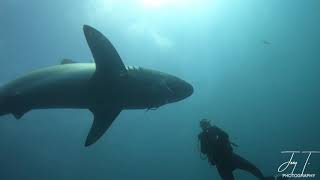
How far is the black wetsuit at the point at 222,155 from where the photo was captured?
9.85 m

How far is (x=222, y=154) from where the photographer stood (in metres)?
10.2

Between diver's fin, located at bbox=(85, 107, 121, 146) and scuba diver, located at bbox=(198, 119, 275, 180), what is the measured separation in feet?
10.1

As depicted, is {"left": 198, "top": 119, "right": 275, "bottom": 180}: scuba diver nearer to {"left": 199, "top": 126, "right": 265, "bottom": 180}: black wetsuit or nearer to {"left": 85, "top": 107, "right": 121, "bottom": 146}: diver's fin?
{"left": 199, "top": 126, "right": 265, "bottom": 180}: black wetsuit

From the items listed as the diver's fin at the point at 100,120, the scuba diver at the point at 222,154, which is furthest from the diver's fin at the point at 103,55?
the scuba diver at the point at 222,154

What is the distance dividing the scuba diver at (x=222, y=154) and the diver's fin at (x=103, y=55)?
377cm

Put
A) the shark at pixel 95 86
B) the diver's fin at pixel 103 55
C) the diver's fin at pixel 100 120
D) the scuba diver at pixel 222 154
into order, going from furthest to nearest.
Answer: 1. the scuba diver at pixel 222 154
2. the diver's fin at pixel 100 120
3. the shark at pixel 95 86
4. the diver's fin at pixel 103 55

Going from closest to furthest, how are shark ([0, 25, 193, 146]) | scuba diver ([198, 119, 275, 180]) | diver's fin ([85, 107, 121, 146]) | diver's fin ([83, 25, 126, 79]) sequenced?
diver's fin ([83, 25, 126, 79]) < shark ([0, 25, 193, 146]) < diver's fin ([85, 107, 121, 146]) < scuba diver ([198, 119, 275, 180])

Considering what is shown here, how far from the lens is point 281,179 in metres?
9.45

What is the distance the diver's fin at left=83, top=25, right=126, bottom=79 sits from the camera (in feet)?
26.0

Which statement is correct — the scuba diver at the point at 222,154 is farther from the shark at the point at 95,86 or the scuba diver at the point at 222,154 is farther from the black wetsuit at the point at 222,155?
the shark at the point at 95,86

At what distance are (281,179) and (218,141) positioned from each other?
1.94 meters

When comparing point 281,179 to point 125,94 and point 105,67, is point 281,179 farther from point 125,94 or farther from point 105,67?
point 105,67

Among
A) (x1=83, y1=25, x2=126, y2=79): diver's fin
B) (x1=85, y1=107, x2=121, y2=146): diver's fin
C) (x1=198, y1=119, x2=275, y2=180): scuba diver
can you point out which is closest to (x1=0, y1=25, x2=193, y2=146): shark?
(x1=83, y1=25, x2=126, y2=79): diver's fin

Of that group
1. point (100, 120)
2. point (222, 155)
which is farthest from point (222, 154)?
point (100, 120)
